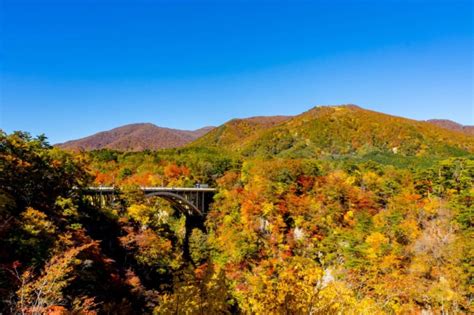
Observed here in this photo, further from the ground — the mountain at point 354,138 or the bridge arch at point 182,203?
the mountain at point 354,138

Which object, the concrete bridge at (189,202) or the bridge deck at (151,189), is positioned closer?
the bridge deck at (151,189)

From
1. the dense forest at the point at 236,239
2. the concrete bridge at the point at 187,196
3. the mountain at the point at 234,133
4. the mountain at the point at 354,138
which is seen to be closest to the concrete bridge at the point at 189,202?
the concrete bridge at the point at 187,196

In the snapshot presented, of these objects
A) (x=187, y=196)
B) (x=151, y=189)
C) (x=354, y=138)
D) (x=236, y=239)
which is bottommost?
(x=236, y=239)

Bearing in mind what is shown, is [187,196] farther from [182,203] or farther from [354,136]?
[354,136]

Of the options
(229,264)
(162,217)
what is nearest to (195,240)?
(229,264)

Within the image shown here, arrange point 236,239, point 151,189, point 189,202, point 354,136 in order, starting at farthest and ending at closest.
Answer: point 354,136
point 189,202
point 151,189
point 236,239

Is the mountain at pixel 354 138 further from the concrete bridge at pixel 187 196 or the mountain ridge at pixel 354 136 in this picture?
the concrete bridge at pixel 187 196

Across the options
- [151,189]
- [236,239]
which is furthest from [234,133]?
[236,239]
